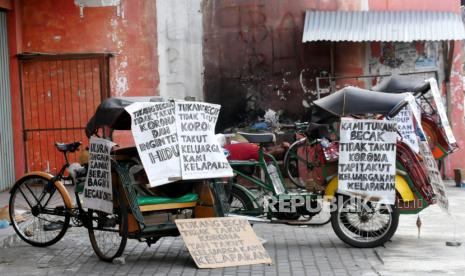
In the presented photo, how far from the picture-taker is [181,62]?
14211 millimetres

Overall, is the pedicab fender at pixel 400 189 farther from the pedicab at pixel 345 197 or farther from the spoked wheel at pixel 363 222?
the spoked wheel at pixel 363 222

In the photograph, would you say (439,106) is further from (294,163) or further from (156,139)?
(156,139)

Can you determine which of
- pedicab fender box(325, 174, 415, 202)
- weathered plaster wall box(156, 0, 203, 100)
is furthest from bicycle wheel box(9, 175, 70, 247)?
weathered plaster wall box(156, 0, 203, 100)

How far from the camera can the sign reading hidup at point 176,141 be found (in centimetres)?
730

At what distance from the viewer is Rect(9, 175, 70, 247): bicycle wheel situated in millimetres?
8234

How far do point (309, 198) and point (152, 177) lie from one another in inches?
80.5

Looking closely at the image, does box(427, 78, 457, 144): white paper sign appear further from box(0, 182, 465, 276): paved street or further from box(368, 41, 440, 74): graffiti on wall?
box(368, 41, 440, 74): graffiti on wall

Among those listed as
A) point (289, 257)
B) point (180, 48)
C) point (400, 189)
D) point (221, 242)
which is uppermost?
point (180, 48)

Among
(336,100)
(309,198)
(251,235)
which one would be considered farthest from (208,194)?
(336,100)

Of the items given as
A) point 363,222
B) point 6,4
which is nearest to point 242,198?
point 363,222

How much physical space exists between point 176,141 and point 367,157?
2.20 meters

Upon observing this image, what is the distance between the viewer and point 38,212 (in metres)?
8.30

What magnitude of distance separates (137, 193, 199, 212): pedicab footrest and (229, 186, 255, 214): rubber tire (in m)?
1.05

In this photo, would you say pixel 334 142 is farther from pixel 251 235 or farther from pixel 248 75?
pixel 248 75
